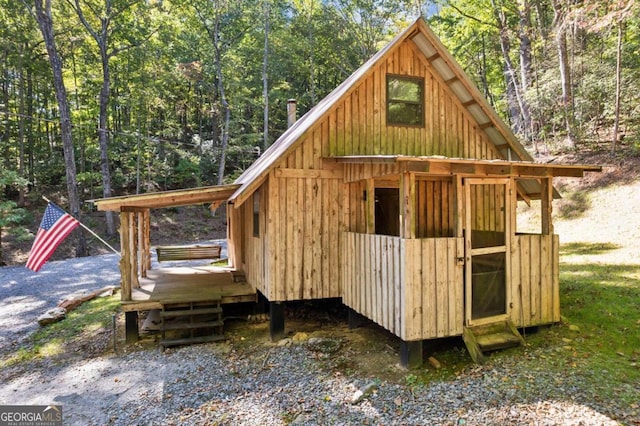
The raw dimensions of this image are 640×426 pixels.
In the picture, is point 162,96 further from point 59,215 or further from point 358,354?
point 358,354

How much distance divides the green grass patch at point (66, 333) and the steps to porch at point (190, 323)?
1.93 metres

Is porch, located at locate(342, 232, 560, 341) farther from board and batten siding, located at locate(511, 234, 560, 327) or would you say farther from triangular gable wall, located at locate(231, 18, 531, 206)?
triangular gable wall, located at locate(231, 18, 531, 206)

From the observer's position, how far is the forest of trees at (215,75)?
17469 mm

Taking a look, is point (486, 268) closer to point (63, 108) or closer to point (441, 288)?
point (441, 288)

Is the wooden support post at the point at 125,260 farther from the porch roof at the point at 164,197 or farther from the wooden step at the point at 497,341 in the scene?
the wooden step at the point at 497,341

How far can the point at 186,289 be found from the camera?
8.74m

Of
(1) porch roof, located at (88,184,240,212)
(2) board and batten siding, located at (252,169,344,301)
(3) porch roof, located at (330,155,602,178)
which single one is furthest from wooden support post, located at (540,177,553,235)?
(1) porch roof, located at (88,184,240,212)

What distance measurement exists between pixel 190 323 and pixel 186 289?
4.31 feet

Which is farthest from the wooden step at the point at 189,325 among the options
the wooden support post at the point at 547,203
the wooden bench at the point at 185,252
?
the wooden support post at the point at 547,203

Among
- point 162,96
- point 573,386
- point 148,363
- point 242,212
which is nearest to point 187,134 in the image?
point 162,96

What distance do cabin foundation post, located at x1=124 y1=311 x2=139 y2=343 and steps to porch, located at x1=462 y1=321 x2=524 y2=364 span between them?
6421 millimetres

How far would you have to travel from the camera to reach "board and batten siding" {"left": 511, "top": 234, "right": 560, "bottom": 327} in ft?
19.7

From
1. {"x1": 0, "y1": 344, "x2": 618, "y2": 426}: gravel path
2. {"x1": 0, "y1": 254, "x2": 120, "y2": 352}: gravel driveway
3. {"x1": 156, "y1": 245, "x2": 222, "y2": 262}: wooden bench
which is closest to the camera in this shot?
{"x1": 0, "y1": 344, "x2": 618, "y2": 426}: gravel path

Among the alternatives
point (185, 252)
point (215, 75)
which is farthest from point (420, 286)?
point (215, 75)
